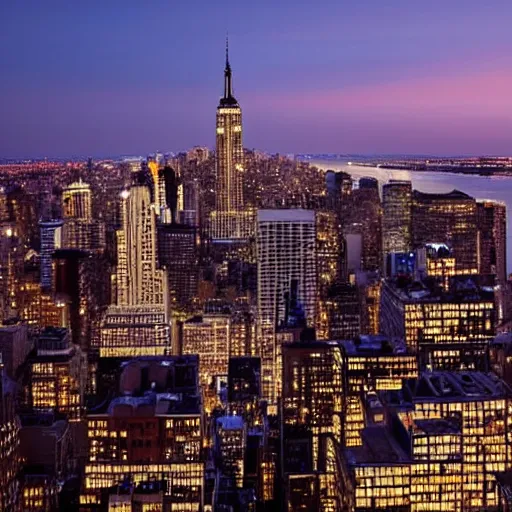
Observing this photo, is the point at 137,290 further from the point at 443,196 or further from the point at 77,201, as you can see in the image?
the point at 443,196

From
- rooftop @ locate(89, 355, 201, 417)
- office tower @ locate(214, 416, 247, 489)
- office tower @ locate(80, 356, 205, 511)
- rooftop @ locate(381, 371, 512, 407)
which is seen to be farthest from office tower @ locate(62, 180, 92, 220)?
rooftop @ locate(381, 371, 512, 407)

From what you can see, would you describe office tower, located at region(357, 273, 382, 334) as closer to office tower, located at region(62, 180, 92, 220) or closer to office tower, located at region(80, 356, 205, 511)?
office tower, located at region(62, 180, 92, 220)

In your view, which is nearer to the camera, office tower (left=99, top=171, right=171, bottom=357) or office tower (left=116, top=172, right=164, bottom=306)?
office tower (left=99, top=171, right=171, bottom=357)

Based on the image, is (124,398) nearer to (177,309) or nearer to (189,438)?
(189,438)

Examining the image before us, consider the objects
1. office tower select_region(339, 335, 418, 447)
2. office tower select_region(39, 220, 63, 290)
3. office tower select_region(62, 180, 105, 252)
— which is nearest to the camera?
office tower select_region(339, 335, 418, 447)

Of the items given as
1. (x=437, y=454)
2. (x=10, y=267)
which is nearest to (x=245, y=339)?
(x=10, y=267)

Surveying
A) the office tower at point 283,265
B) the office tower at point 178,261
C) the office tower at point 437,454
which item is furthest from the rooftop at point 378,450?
the office tower at point 178,261
